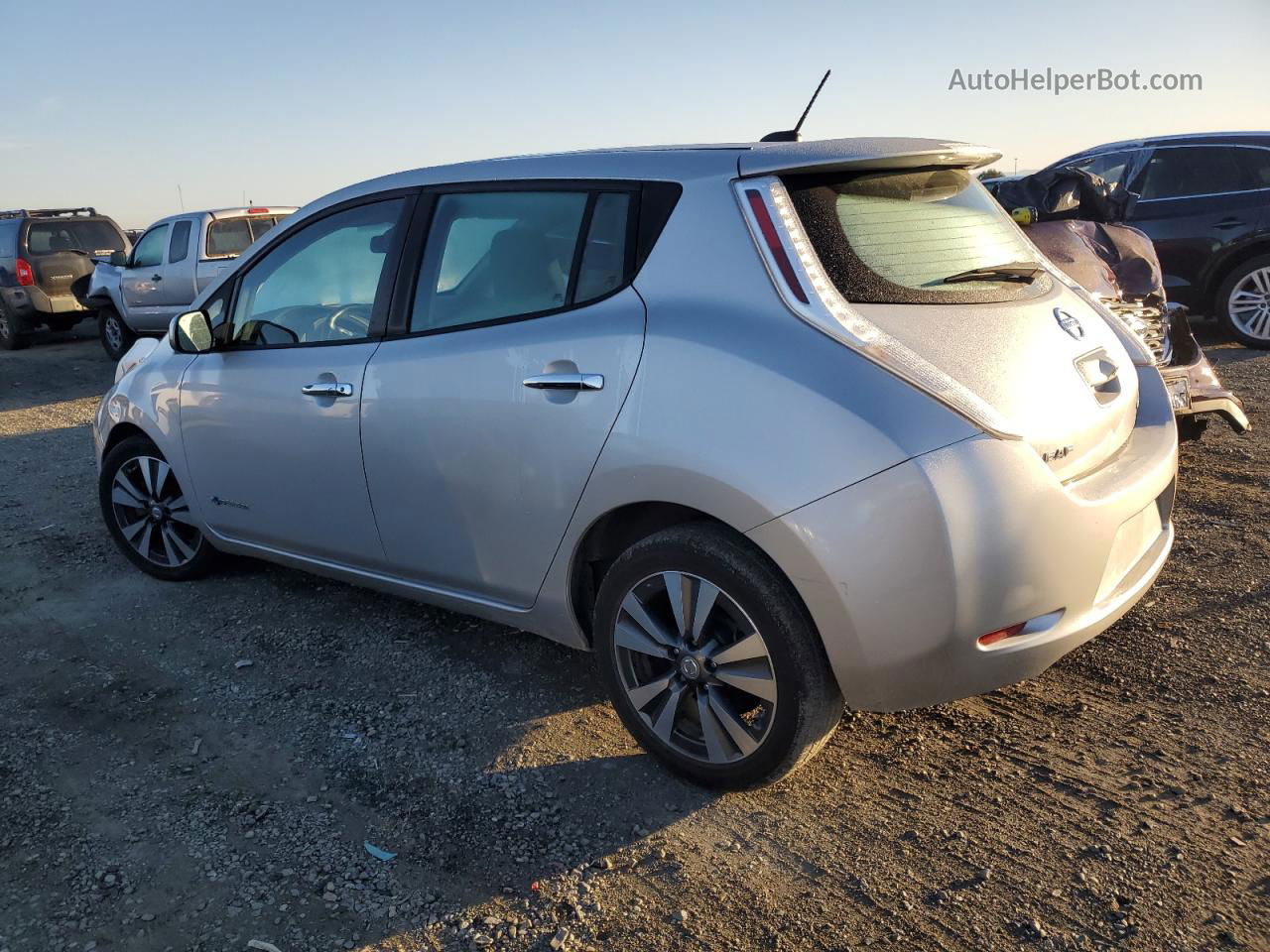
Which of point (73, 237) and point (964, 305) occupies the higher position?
point (964, 305)

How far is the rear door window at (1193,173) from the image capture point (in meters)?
9.19

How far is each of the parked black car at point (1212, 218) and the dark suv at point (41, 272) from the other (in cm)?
1277

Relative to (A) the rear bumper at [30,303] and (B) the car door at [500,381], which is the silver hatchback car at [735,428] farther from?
(A) the rear bumper at [30,303]

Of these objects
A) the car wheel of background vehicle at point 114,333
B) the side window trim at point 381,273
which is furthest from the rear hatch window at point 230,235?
the side window trim at point 381,273

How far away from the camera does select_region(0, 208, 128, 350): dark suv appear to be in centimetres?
1398

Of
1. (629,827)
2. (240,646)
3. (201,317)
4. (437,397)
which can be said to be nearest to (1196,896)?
(629,827)

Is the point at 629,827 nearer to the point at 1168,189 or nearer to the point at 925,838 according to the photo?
the point at 925,838

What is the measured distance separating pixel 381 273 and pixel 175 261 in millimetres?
9734

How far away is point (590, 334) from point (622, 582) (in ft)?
2.36

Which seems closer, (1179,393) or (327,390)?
(327,390)

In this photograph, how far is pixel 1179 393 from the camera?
4996 mm

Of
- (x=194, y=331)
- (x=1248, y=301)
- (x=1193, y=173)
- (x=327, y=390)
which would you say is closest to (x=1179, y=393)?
(x=327, y=390)

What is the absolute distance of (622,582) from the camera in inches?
115

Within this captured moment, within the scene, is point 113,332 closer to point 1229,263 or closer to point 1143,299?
point 1143,299
